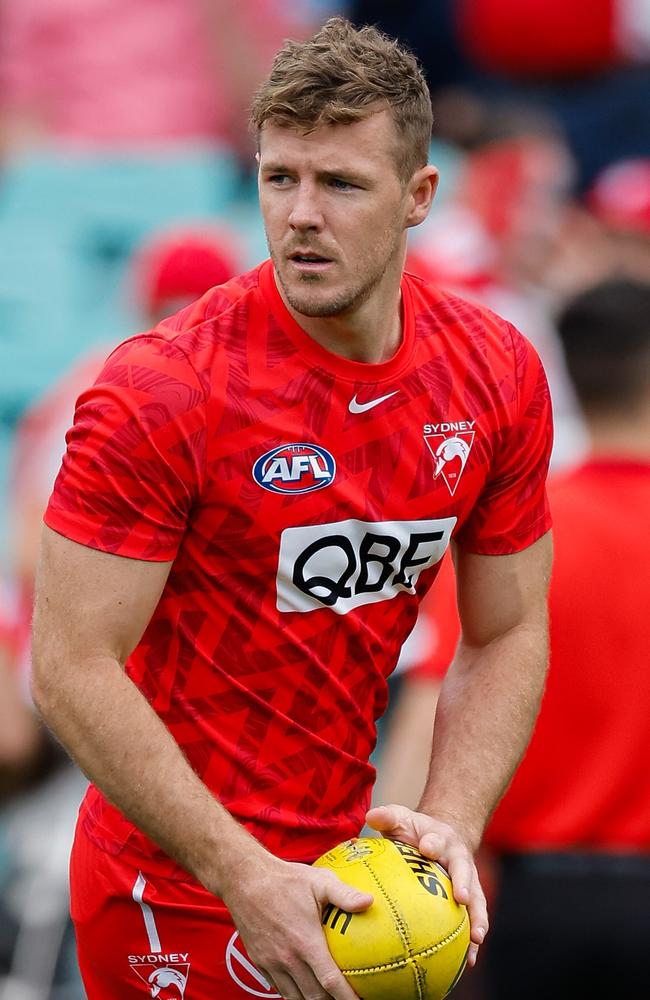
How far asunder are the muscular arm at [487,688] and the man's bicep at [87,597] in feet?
2.67

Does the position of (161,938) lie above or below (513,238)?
below

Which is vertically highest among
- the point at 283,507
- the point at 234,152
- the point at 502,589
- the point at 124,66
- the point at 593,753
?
the point at 124,66

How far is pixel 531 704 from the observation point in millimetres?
3971

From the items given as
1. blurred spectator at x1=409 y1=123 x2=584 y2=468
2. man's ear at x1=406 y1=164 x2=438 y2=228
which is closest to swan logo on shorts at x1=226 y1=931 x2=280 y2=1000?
man's ear at x1=406 y1=164 x2=438 y2=228

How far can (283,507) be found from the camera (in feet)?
11.5

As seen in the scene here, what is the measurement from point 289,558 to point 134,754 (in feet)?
1.74

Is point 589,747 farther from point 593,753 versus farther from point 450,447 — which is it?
point 450,447

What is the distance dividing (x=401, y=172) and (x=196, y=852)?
4.77ft

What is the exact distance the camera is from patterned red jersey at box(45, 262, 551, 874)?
11.0 ft

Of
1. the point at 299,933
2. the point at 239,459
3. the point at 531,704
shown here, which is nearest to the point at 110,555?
the point at 239,459

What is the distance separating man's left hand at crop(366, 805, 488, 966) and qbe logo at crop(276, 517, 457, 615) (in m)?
0.45

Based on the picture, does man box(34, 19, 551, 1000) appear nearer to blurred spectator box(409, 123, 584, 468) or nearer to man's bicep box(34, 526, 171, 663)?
man's bicep box(34, 526, 171, 663)

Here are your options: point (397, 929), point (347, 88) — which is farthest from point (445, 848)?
point (347, 88)

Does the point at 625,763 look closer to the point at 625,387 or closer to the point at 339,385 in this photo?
the point at 625,387
